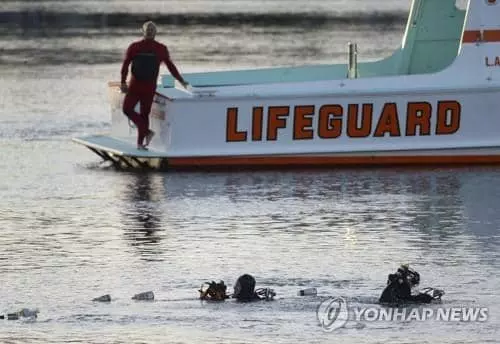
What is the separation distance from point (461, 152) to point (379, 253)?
5683mm

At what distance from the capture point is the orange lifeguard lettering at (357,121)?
21203mm

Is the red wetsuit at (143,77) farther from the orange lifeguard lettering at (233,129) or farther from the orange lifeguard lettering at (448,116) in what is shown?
the orange lifeguard lettering at (448,116)

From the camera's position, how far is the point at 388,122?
21312 mm

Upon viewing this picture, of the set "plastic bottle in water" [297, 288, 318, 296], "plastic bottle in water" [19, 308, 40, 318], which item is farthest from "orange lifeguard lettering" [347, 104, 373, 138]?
"plastic bottle in water" [19, 308, 40, 318]

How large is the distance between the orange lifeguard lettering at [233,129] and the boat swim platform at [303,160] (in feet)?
0.64

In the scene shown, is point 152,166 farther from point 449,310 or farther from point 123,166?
point 449,310

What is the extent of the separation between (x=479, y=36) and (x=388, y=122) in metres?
1.42

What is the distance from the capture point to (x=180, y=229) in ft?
57.5

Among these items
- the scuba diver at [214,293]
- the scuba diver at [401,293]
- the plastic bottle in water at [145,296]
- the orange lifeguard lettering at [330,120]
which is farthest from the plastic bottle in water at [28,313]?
the orange lifeguard lettering at [330,120]

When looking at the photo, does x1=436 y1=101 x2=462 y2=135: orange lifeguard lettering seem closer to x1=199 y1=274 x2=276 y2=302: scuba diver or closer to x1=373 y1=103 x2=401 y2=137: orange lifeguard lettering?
x1=373 y1=103 x2=401 y2=137: orange lifeguard lettering

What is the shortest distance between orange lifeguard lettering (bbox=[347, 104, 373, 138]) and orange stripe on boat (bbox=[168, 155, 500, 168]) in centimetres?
29

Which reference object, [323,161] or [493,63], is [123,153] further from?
[493,63]

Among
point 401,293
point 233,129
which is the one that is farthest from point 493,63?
point 401,293

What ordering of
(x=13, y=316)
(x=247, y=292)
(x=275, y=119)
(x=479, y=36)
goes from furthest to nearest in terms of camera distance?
(x=479, y=36)
(x=275, y=119)
(x=247, y=292)
(x=13, y=316)
